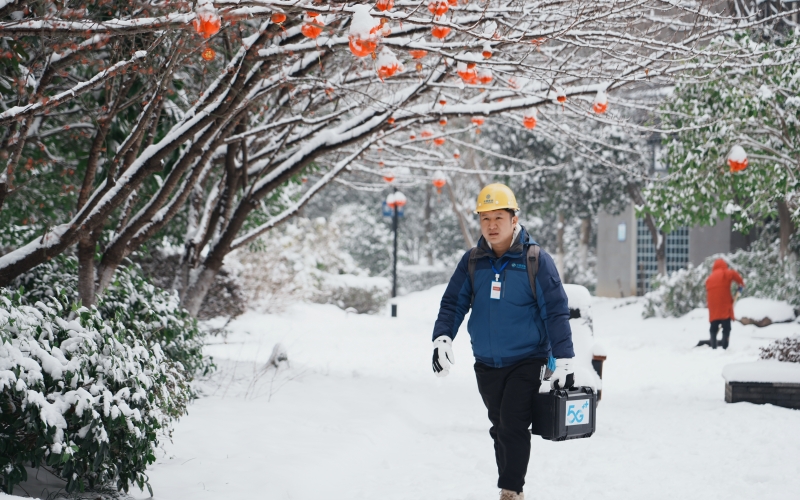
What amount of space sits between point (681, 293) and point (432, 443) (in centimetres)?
1569

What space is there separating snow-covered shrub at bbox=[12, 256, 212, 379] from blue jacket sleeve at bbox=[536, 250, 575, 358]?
320 cm

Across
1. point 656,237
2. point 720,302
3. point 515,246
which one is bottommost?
point 720,302

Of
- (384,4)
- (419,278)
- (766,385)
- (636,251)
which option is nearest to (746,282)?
(636,251)

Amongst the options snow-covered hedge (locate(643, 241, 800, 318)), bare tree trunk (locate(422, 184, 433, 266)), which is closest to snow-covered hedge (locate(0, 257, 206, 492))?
snow-covered hedge (locate(643, 241, 800, 318))

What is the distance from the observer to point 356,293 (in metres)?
24.3

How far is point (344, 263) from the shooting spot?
26.8 m

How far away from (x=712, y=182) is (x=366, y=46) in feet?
26.4

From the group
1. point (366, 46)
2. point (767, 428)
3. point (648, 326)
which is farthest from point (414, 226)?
point (366, 46)

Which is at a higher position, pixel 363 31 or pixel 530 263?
pixel 363 31

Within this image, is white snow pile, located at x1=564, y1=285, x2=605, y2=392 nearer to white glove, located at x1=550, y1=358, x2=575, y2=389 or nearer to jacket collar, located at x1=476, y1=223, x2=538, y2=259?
jacket collar, located at x1=476, y1=223, x2=538, y2=259

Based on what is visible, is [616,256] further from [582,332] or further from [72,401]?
[72,401]

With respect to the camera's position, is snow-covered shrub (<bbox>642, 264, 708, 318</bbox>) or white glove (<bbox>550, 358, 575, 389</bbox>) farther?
snow-covered shrub (<bbox>642, 264, 708, 318</bbox>)

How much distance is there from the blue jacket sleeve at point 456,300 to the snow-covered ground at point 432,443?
116 cm

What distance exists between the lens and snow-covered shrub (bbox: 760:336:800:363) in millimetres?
8805
